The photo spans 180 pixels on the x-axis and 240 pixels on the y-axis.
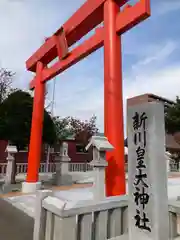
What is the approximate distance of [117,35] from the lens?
5863mm

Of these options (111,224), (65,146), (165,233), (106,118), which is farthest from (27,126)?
(165,233)

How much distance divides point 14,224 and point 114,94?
12.3ft

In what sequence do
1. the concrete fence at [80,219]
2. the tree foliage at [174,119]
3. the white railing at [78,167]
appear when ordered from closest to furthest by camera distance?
1. the concrete fence at [80,219]
2. the white railing at [78,167]
3. the tree foliage at [174,119]

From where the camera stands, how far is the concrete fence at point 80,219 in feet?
8.48

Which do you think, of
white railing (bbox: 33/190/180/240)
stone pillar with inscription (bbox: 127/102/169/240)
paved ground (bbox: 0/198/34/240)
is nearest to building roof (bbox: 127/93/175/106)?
stone pillar with inscription (bbox: 127/102/169/240)

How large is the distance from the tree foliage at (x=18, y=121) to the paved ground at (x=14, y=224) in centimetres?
370

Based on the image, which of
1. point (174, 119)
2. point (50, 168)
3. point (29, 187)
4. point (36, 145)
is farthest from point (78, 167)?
point (174, 119)

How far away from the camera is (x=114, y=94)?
5594mm

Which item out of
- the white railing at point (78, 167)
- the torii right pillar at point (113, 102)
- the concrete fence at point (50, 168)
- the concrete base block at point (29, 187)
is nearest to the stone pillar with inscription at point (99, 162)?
the torii right pillar at point (113, 102)

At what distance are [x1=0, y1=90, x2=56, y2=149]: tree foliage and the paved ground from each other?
3698 millimetres

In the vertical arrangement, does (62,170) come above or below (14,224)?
above

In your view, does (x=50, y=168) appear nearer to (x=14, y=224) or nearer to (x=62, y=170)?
(x=62, y=170)

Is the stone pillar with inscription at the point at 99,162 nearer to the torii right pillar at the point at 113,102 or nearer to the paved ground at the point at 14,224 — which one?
the torii right pillar at the point at 113,102

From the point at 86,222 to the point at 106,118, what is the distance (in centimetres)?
320
